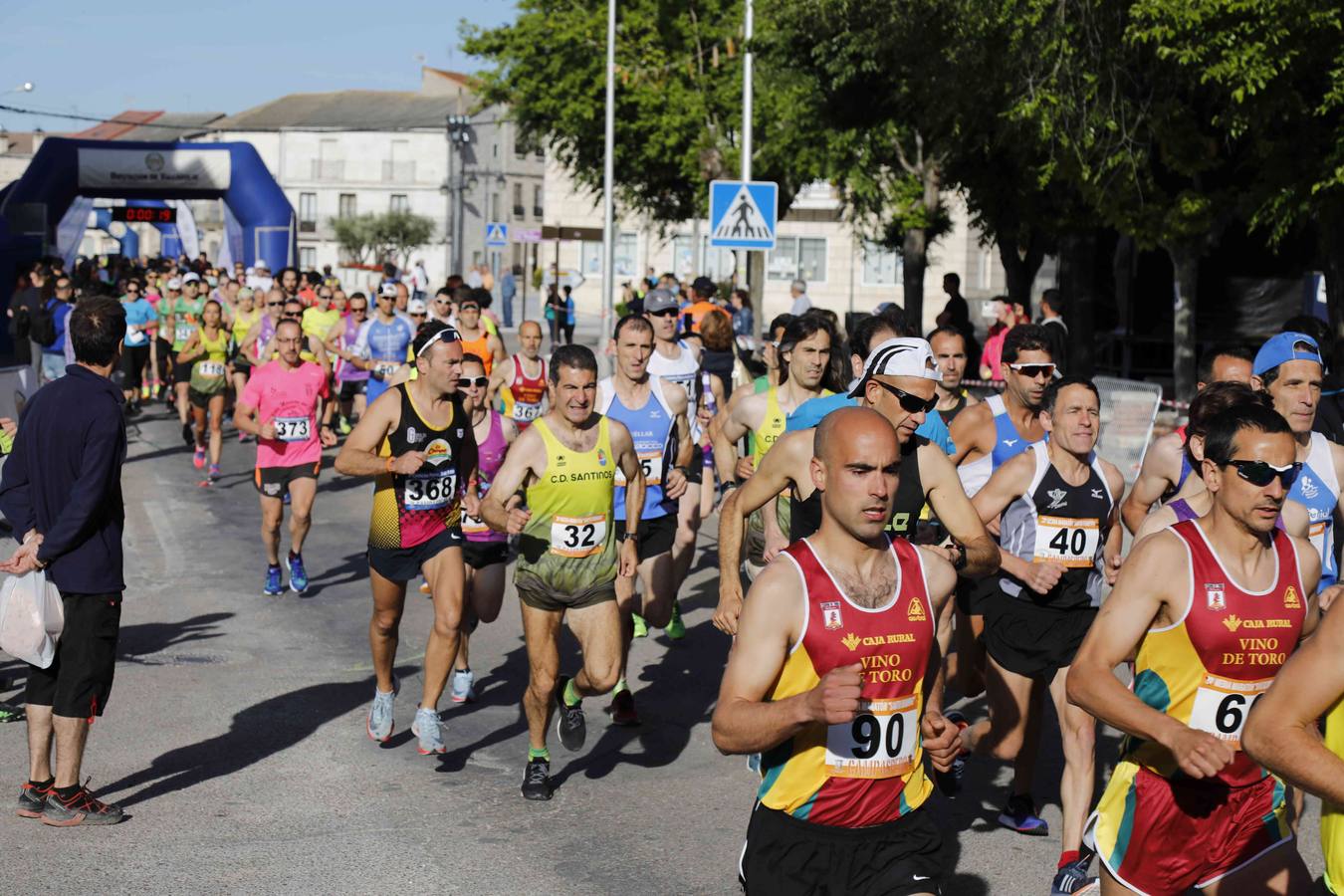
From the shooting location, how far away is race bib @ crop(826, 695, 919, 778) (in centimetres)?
421

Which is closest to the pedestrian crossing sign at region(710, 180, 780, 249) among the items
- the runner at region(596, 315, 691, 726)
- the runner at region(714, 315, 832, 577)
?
the runner at region(596, 315, 691, 726)

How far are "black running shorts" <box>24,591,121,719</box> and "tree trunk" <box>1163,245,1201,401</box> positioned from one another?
15.7 meters

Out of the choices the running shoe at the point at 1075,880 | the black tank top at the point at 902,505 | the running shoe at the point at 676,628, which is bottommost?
the running shoe at the point at 676,628

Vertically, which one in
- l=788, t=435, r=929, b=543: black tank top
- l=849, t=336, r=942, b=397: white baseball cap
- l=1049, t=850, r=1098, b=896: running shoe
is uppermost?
l=849, t=336, r=942, b=397: white baseball cap

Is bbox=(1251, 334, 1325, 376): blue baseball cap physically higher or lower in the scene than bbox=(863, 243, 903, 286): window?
lower

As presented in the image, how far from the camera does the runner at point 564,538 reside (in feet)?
24.3

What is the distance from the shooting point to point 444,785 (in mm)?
7430

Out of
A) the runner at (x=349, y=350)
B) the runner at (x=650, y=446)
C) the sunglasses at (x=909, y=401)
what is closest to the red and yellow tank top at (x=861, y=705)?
the sunglasses at (x=909, y=401)

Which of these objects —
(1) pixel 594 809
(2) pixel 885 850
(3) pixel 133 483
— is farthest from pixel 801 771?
(3) pixel 133 483

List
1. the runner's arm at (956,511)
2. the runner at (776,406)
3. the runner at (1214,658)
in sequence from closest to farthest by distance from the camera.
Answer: the runner at (1214,658)
the runner's arm at (956,511)
the runner at (776,406)

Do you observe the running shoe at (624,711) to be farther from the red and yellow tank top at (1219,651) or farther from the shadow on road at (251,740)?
the red and yellow tank top at (1219,651)

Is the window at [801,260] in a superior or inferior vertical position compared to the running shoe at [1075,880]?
superior

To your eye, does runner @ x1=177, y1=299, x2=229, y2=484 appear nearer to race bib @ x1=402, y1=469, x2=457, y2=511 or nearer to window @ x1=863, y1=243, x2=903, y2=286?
race bib @ x1=402, y1=469, x2=457, y2=511

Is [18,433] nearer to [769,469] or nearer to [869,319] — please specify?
[769,469]
